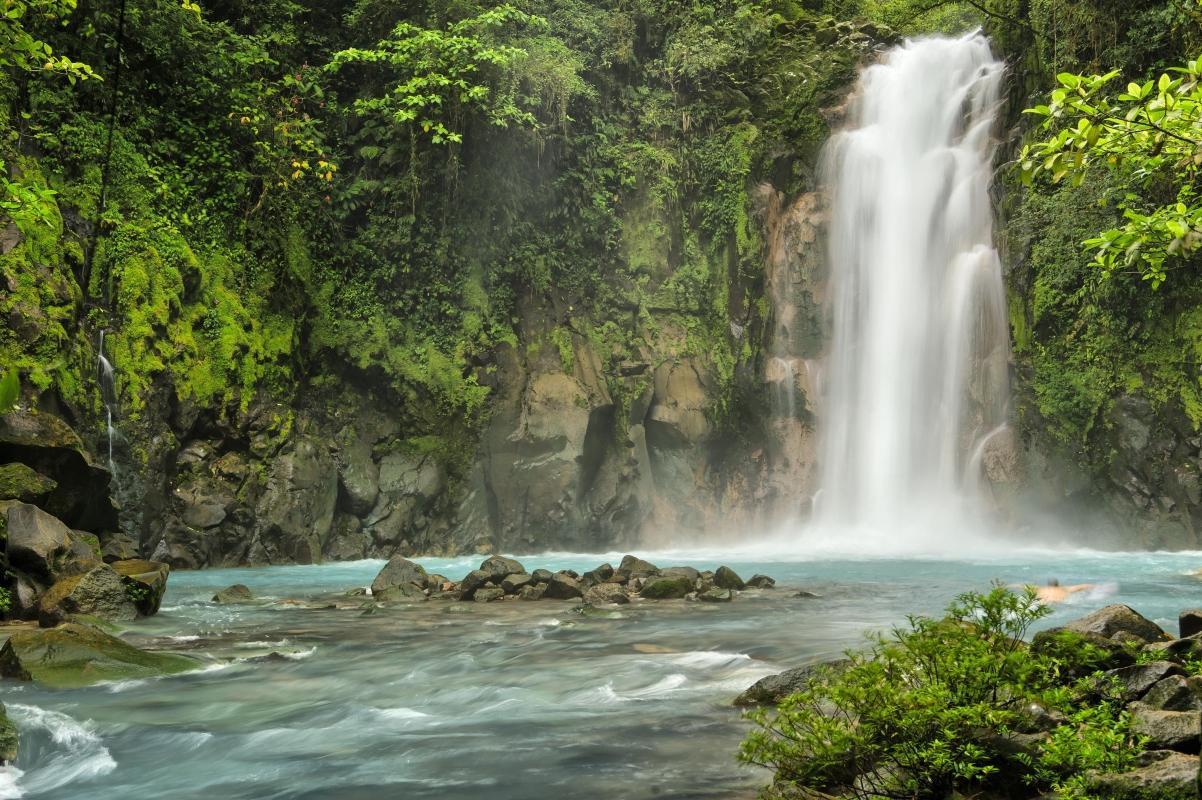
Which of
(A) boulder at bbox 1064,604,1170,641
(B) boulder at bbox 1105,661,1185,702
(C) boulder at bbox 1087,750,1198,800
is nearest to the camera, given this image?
(C) boulder at bbox 1087,750,1198,800

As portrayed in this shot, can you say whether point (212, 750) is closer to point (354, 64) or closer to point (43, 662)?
point (43, 662)

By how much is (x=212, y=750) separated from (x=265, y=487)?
1111 centimetres

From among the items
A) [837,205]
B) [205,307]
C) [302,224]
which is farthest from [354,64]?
[837,205]

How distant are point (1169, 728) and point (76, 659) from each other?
7958mm

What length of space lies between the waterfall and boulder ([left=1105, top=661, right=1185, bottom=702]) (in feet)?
46.2

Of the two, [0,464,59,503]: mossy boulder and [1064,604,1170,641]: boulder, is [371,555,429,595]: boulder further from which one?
[1064,604,1170,641]: boulder

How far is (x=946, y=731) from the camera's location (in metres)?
4.11

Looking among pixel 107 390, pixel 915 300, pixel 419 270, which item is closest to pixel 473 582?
pixel 107 390

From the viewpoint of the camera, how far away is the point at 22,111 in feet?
50.3

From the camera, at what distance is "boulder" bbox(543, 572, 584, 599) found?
43.3 ft

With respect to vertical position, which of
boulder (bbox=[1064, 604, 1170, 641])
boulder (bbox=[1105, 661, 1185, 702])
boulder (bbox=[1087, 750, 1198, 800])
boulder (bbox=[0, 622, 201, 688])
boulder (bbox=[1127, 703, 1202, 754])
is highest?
boulder (bbox=[1064, 604, 1170, 641])

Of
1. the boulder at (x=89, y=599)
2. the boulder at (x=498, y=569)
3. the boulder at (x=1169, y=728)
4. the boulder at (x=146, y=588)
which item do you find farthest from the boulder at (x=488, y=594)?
the boulder at (x=1169, y=728)

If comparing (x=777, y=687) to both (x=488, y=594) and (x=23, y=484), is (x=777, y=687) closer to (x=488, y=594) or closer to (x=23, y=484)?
(x=488, y=594)

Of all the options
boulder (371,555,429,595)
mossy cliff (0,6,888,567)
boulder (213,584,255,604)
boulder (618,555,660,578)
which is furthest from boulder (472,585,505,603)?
mossy cliff (0,6,888,567)
